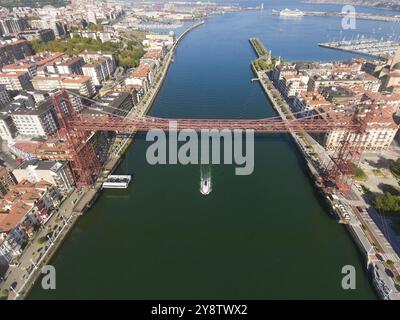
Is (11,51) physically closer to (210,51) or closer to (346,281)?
(210,51)

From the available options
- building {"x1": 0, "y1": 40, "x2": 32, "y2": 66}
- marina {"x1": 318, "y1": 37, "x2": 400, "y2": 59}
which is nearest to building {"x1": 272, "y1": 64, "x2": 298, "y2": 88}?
marina {"x1": 318, "y1": 37, "x2": 400, "y2": 59}

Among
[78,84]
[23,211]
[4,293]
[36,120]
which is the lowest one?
[4,293]

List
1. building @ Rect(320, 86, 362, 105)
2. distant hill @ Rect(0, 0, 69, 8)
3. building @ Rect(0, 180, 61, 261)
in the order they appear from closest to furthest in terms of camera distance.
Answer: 1. building @ Rect(0, 180, 61, 261)
2. building @ Rect(320, 86, 362, 105)
3. distant hill @ Rect(0, 0, 69, 8)

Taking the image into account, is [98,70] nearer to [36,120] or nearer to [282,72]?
[36,120]

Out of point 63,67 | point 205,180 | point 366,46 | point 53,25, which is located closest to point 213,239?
point 205,180

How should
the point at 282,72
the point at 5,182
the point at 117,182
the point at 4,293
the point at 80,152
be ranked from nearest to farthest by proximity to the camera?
1. the point at 4,293
2. the point at 5,182
3. the point at 80,152
4. the point at 117,182
5. the point at 282,72

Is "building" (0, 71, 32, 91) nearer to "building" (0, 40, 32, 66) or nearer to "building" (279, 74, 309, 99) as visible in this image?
"building" (0, 40, 32, 66)

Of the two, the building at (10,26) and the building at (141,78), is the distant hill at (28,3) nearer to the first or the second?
the building at (10,26)
